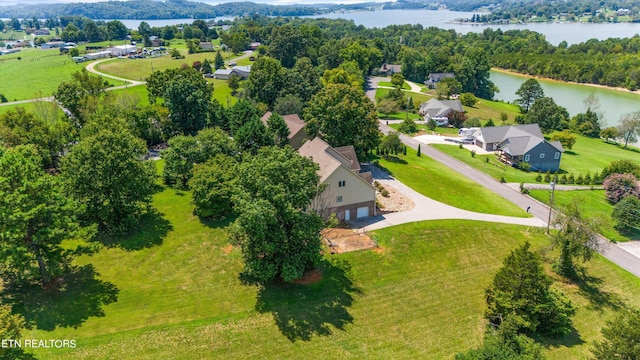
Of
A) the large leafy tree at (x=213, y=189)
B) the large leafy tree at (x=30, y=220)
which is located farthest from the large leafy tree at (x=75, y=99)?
the large leafy tree at (x=30, y=220)

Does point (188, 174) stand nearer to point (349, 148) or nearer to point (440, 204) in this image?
point (349, 148)

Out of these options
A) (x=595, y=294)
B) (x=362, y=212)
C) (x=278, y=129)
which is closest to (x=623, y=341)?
(x=595, y=294)

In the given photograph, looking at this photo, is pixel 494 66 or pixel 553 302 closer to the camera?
pixel 553 302

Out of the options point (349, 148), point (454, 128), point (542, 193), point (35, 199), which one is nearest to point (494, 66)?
point (454, 128)

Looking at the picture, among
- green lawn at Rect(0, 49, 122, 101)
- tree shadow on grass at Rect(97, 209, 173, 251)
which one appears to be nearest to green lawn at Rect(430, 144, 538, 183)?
tree shadow on grass at Rect(97, 209, 173, 251)

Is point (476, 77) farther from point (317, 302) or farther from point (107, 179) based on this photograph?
point (107, 179)

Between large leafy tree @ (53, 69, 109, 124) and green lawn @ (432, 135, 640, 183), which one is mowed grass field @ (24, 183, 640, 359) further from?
large leafy tree @ (53, 69, 109, 124)

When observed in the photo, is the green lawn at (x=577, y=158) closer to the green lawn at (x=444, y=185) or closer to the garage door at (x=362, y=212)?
the green lawn at (x=444, y=185)
